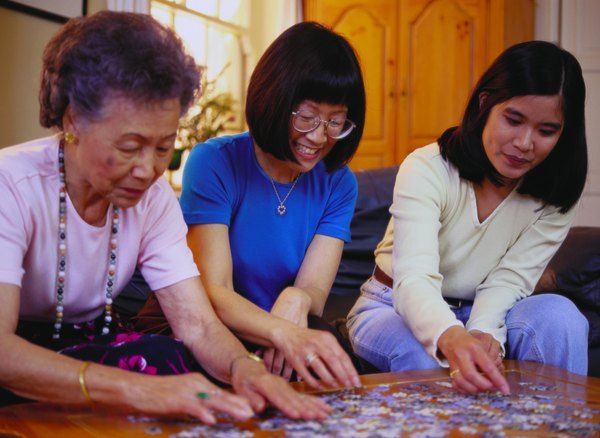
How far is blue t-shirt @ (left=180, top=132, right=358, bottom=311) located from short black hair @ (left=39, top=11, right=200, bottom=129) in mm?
556

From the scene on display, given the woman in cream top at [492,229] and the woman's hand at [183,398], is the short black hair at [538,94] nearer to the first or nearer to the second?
the woman in cream top at [492,229]

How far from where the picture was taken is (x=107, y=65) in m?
1.44

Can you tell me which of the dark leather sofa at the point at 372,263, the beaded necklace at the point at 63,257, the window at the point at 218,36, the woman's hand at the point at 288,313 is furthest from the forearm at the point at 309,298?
the window at the point at 218,36

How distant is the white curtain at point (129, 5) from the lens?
4211 mm

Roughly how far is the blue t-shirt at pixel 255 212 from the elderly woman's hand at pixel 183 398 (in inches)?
32.2

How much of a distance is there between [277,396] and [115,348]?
0.40 metres

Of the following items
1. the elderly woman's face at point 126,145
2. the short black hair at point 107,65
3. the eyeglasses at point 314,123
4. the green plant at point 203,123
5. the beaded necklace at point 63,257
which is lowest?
the beaded necklace at point 63,257

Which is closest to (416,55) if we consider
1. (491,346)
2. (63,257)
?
(491,346)

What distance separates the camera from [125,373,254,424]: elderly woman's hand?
1.24m

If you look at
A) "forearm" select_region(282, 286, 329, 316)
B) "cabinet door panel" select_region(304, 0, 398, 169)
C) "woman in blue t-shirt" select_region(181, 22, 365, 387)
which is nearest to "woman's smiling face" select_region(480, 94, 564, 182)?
"woman in blue t-shirt" select_region(181, 22, 365, 387)

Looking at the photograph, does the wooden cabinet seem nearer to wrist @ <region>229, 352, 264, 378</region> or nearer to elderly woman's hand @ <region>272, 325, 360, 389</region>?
elderly woman's hand @ <region>272, 325, 360, 389</region>

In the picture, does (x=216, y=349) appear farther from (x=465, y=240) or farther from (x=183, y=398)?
(x=465, y=240)

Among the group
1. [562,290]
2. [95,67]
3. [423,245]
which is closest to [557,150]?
[423,245]

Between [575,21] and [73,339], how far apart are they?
4.74 meters
